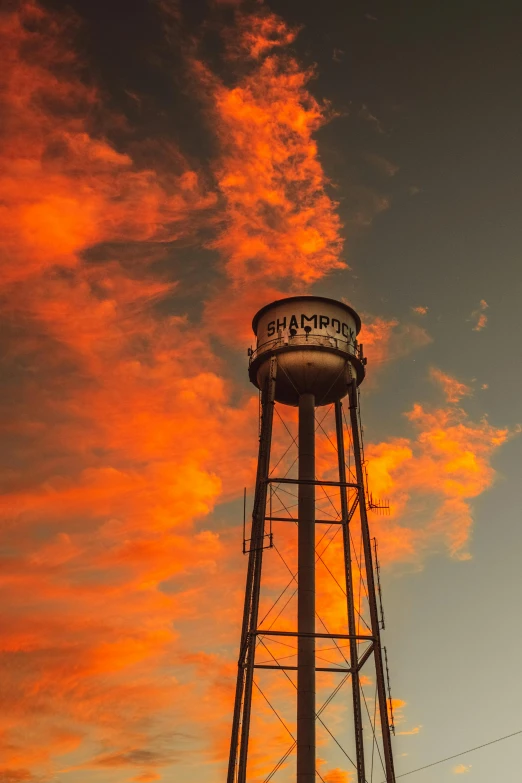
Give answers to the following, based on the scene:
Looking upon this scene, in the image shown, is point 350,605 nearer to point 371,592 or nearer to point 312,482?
point 371,592

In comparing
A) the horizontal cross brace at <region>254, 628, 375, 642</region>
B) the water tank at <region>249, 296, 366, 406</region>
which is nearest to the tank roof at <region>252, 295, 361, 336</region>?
the water tank at <region>249, 296, 366, 406</region>

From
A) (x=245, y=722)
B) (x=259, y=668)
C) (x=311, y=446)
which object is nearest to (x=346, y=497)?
(x=311, y=446)

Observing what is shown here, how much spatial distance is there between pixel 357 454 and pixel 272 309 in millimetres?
6359

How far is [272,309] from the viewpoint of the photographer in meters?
33.6

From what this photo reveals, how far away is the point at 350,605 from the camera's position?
3197 centimetres

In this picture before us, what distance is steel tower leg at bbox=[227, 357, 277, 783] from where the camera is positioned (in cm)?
2789

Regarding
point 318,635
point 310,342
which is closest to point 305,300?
point 310,342

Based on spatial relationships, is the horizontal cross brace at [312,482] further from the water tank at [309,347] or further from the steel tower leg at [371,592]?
the water tank at [309,347]

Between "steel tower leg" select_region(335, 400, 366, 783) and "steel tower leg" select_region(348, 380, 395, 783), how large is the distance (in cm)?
89

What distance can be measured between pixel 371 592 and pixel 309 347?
346 inches

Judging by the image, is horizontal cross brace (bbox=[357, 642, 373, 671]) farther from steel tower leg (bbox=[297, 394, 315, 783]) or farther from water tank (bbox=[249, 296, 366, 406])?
water tank (bbox=[249, 296, 366, 406])

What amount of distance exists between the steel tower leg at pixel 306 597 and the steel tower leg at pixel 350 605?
4.80ft

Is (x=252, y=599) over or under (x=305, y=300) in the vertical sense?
under

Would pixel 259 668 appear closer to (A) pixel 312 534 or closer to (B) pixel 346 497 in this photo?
(A) pixel 312 534
